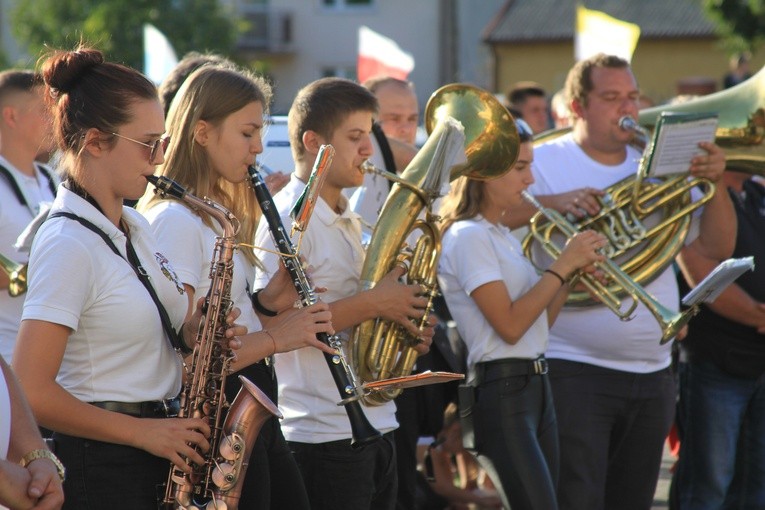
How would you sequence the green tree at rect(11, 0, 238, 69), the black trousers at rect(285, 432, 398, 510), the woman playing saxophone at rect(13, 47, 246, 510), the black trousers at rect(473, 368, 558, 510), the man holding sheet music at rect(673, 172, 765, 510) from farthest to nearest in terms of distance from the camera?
the green tree at rect(11, 0, 238, 69)
the man holding sheet music at rect(673, 172, 765, 510)
the black trousers at rect(473, 368, 558, 510)
the black trousers at rect(285, 432, 398, 510)
the woman playing saxophone at rect(13, 47, 246, 510)

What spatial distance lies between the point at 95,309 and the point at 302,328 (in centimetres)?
70

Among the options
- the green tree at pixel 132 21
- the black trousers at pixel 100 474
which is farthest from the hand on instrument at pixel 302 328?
the green tree at pixel 132 21

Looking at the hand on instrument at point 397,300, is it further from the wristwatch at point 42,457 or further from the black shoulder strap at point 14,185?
the black shoulder strap at point 14,185

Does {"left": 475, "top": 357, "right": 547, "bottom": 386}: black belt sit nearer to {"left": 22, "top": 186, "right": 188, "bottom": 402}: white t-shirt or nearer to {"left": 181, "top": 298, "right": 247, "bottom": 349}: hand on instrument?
{"left": 181, "top": 298, "right": 247, "bottom": 349}: hand on instrument

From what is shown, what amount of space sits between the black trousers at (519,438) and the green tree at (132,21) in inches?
892

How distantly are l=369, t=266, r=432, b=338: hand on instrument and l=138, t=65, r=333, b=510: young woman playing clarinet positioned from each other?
283 mm

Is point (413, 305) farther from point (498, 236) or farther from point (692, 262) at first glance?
point (692, 262)

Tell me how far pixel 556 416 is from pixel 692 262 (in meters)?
1.20

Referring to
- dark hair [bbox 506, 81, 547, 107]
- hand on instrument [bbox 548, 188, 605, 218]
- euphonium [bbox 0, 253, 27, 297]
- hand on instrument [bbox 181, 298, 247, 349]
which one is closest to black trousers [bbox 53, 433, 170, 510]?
hand on instrument [bbox 181, 298, 247, 349]

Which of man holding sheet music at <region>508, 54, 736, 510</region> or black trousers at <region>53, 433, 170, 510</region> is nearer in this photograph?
black trousers at <region>53, 433, 170, 510</region>

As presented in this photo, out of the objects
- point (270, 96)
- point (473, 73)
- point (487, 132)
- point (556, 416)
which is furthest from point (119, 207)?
point (473, 73)

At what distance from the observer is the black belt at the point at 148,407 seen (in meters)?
2.84

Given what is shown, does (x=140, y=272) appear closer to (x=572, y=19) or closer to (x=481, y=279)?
(x=481, y=279)

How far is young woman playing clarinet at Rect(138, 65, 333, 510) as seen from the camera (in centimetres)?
A: 327
